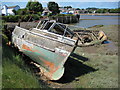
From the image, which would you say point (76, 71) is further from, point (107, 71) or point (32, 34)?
point (32, 34)

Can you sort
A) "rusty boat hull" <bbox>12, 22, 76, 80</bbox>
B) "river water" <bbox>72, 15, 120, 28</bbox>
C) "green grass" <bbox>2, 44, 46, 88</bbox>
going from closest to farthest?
"green grass" <bbox>2, 44, 46, 88</bbox> → "rusty boat hull" <bbox>12, 22, 76, 80</bbox> → "river water" <bbox>72, 15, 120, 28</bbox>

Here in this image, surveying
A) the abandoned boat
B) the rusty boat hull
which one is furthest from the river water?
the rusty boat hull

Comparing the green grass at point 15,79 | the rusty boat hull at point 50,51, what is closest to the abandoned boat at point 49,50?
the rusty boat hull at point 50,51

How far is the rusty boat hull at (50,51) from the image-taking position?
7.16 m

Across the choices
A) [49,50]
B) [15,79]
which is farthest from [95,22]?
[15,79]

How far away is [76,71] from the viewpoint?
27.5ft

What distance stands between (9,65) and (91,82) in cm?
359

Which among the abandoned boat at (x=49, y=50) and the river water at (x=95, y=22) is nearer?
the abandoned boat at (x=49, y=50)

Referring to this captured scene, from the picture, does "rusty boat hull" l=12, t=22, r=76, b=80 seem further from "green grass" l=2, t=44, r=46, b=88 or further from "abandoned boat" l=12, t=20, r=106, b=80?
"green grass" l=2, t=44, r=46, b=88

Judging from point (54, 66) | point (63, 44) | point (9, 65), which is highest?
point (63, 44)

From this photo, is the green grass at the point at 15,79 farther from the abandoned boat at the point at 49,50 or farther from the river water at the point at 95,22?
the river water at the point at 95,22

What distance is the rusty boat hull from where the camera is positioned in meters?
7.16

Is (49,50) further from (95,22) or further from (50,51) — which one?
(95,22)

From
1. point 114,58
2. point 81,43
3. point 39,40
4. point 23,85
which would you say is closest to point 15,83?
point 23,85
